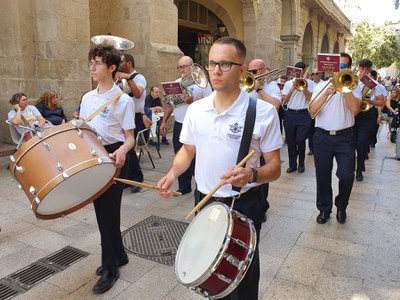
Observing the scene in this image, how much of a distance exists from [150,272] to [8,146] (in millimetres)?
5347

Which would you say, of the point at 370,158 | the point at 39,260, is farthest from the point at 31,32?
the point at 370,158

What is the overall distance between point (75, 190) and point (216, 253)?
116 centimetres

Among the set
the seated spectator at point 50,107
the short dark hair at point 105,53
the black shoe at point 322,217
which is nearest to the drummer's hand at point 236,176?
the short dark hair at point 105,53

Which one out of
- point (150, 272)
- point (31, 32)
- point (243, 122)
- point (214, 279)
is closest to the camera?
point (214, 279)

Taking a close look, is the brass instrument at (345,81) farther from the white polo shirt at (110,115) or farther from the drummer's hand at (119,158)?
the drummer's hand at (119,158)

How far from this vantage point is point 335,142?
4.32m

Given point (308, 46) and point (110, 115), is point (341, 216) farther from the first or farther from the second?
point (308, 46)

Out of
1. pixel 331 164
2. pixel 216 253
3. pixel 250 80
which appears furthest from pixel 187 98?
pixel 216 253

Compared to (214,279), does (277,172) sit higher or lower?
higher

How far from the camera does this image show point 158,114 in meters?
8.47

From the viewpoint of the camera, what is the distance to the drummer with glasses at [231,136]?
207 centimetres

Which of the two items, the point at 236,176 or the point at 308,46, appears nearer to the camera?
the point at 236,176

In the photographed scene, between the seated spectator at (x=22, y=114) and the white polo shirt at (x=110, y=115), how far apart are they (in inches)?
140

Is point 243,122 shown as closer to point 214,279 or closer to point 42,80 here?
point 214,279
